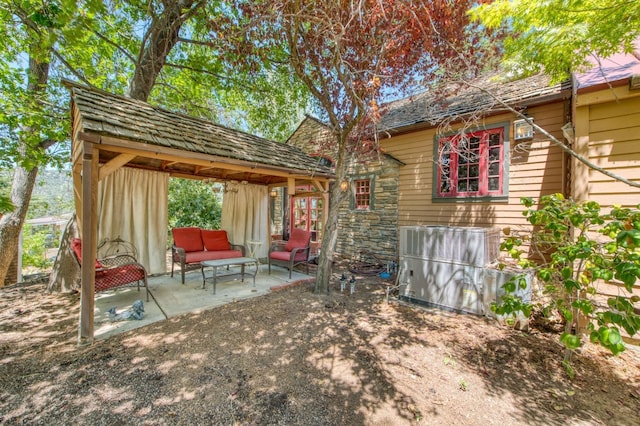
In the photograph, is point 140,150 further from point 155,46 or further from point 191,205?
point 191,205

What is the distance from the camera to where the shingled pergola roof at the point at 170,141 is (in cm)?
315

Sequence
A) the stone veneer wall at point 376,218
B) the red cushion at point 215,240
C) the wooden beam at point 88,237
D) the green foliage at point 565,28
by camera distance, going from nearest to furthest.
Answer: the green foliage at point 565,28
the wooden beam at point 88,237
the red cushion at point 215,240
the stone veneer wall at point 376,218

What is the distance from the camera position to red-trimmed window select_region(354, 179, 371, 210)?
7.71 m

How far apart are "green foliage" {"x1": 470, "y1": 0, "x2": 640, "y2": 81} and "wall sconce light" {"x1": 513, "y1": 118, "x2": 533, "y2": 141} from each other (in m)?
1.67

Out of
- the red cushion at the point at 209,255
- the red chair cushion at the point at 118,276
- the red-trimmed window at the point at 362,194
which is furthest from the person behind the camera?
the red-trimmed window at the point at 362,194

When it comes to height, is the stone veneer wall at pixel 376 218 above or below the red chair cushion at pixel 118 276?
above

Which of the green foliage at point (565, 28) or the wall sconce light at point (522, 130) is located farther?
the wall sconce light at point (522, 130)

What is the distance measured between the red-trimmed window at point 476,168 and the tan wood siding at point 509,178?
20cm

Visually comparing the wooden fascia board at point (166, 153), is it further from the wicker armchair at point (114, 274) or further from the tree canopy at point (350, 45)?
the wicker armchair at point (114, 274)

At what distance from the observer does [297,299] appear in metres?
4.55

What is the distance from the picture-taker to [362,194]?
7863 mm

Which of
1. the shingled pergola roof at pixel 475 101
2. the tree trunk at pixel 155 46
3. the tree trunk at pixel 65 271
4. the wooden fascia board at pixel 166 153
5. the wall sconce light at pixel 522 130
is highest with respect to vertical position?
the tree trunk at pixel 155 46

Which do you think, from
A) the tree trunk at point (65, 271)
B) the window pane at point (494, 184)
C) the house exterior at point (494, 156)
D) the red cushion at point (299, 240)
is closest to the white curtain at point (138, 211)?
the tree trunk at point (65, 271)

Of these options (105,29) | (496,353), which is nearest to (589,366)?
(496,353)
